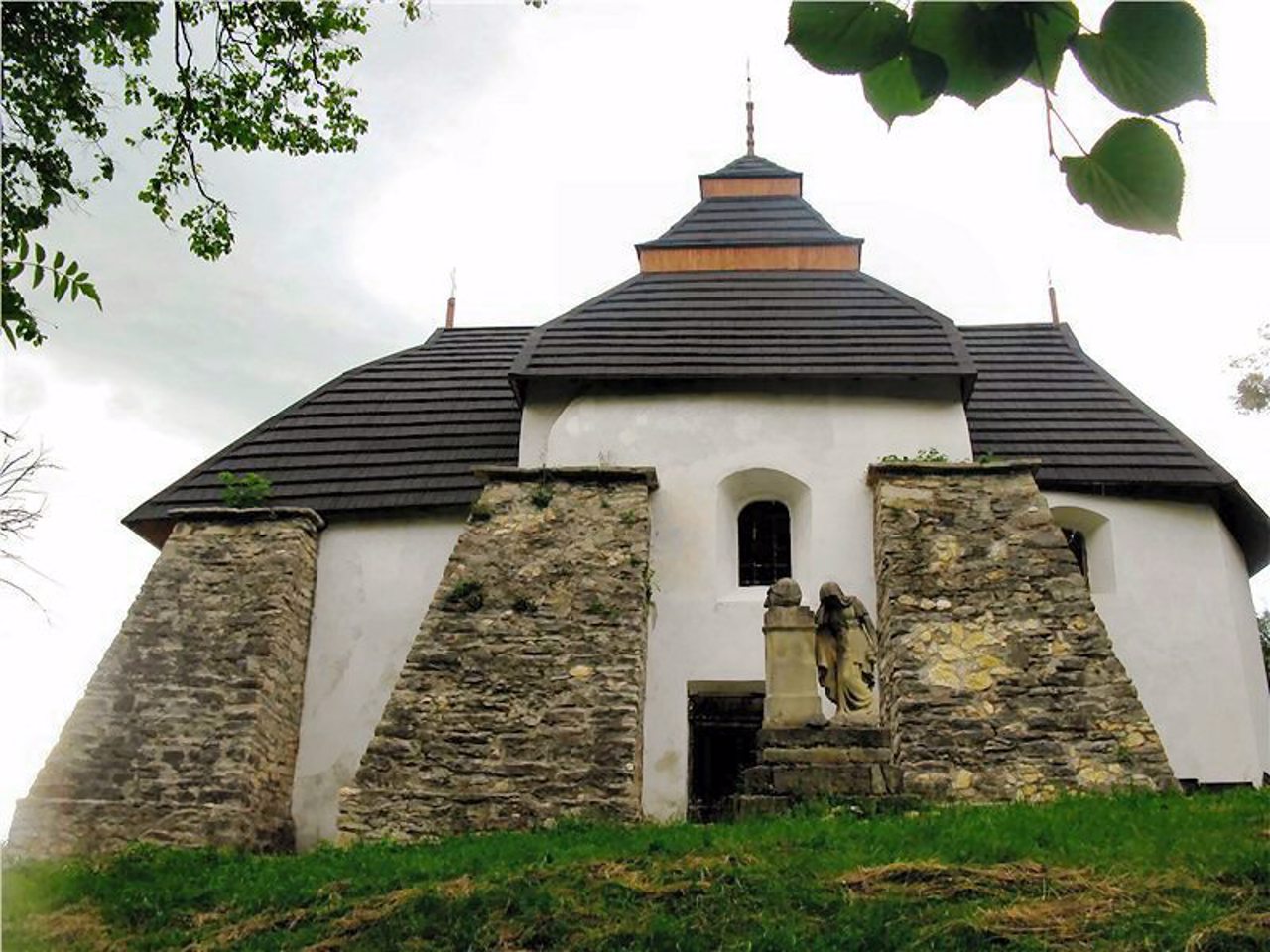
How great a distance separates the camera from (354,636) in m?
15.1

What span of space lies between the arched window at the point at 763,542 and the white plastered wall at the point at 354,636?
3509 millimetres

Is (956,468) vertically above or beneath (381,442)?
beneath

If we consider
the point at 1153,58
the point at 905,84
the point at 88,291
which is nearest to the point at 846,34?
the point at 905,84

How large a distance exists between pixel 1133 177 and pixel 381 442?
625 inches

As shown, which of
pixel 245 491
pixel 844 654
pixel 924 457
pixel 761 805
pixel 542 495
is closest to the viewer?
pixel 761 805

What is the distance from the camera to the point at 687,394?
602 inches

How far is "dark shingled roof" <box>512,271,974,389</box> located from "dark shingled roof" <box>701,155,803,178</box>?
312 centimetres

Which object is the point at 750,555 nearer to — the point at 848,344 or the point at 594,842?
the point at 848,344

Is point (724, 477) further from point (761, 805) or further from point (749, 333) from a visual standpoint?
point (761, 805)

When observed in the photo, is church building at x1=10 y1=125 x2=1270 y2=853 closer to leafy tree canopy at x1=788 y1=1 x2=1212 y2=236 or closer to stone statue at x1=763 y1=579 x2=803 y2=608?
stone statue at x1=763 y1=579 x2=803 y2=608

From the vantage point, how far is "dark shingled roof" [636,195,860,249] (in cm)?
1869

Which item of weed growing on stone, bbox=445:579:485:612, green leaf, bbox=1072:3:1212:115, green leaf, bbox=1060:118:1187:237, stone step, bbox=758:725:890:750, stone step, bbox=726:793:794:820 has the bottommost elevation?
stone step, bbox=726:793:794:820

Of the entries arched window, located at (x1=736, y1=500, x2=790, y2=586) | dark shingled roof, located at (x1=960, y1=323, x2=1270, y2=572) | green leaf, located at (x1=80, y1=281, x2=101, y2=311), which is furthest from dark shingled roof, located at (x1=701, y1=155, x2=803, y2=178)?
green leaf, located at (x1=80, y1=281, x2=101, y2=311)

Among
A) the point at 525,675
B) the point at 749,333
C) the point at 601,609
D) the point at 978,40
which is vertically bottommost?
the point at 978,40
